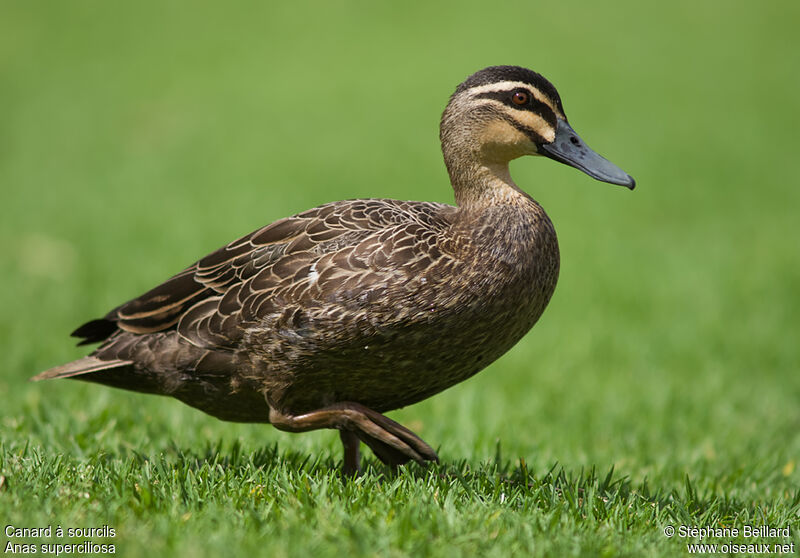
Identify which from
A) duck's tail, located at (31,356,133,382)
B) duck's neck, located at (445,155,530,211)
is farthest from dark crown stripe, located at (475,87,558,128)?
duck's tail, located at (31,356,133,382)

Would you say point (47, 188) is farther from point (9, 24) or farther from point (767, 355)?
point (9, 24)

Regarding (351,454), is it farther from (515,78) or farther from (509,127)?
(515,78)

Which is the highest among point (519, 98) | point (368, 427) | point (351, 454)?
point (519, 98)

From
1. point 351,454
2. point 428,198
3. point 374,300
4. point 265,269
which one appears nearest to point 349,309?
point 374,300

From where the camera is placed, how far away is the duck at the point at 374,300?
12.6ft

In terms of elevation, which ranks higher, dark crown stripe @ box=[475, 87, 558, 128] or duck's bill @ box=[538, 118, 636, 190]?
dark crown stripe @ box=[475, 87, 558, 128]

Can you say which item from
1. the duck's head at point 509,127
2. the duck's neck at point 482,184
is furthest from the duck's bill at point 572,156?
the duck's neck at point 482,184

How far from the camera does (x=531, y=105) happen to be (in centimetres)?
415

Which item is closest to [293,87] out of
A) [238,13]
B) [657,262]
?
[238,13]

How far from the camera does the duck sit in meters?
3.84

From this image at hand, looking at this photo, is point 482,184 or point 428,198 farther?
point 428,198

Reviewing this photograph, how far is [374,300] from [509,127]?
1.07 m

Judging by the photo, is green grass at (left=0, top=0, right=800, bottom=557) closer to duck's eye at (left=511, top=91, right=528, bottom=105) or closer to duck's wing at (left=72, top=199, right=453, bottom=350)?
duck's wing at (left=72, top=199, right=453, bottom=350)

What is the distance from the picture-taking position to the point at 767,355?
784cm
